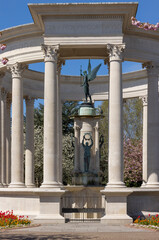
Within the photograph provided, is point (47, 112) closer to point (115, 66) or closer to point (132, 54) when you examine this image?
point (115, 66)

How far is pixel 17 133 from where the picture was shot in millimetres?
75812

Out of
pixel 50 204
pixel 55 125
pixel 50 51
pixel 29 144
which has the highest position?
pixel 50 51

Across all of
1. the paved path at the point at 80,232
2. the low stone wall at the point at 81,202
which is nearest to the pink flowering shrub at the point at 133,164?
the low stone wall at the point at 81,202

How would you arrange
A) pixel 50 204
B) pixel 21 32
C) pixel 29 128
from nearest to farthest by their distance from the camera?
1. pixel 50 204
2. pixel 21 32
3. pixel 29 128

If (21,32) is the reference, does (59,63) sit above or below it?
below

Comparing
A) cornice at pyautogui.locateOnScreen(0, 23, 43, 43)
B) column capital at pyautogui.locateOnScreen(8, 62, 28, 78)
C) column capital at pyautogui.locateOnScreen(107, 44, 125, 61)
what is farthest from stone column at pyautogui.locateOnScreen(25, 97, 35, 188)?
column capital at pyautogui.locateOnScreen(107, 44, 125, 61)

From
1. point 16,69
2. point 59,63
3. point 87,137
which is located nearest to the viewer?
point 16,69

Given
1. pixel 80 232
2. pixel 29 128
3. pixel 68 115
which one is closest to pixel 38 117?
pixel 68 115

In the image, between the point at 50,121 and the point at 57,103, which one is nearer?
the point at 50,121

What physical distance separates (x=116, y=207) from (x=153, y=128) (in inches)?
680

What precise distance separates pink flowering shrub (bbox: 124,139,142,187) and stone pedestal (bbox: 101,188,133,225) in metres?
82.4

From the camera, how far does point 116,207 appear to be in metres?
64.9

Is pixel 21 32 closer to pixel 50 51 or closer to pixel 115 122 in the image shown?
pixel 50 51

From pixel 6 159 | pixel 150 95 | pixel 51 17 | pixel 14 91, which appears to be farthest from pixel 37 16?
pixel 6 159
